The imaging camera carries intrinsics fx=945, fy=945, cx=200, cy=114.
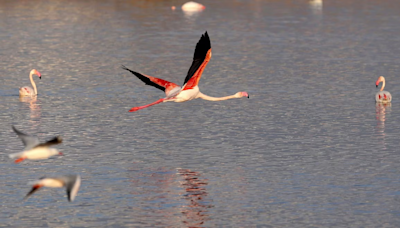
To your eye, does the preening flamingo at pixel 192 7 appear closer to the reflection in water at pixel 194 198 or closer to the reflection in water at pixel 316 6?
the reflection in water at pixel 316 6

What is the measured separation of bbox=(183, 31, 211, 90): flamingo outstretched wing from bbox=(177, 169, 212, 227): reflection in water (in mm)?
2266

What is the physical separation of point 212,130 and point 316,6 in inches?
1574

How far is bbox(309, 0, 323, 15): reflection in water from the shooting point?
55250 millimetres

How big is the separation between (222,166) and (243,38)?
24279 millimetres

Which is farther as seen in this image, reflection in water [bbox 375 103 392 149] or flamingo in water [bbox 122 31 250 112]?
reflection in water [bbox 375 103 392 149]

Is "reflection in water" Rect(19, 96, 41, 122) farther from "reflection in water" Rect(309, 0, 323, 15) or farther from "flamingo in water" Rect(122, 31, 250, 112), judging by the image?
"reflection in water" Rect(309, 0, 323, 15)

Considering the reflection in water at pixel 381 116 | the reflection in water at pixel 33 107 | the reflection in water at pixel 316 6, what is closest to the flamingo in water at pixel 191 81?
the reflection in water at pixel 381 116

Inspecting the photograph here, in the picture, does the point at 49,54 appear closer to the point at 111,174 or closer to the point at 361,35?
the point at 361,35

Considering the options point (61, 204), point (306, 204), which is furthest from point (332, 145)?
point (61, 204)

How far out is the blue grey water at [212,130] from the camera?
14484 millimetres

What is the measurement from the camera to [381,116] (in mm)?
22859

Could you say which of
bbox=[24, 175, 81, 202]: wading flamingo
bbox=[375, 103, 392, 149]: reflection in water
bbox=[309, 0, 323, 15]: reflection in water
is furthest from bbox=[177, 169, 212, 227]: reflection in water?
bbox=[309, 0, 323, 15]: reflection in water

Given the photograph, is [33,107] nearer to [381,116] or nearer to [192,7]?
[381,116]

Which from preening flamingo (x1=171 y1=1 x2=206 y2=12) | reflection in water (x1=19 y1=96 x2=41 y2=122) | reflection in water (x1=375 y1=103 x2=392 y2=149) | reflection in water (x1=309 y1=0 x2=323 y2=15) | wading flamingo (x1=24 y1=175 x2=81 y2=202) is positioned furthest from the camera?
preening flamingo (x1=171 y1=1 x2=206 y2=12)
